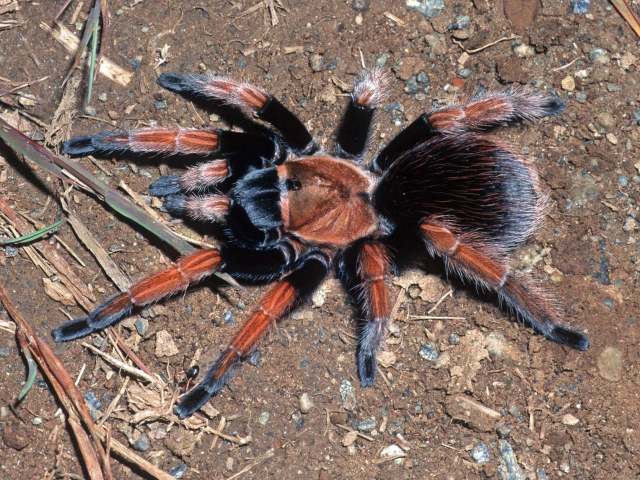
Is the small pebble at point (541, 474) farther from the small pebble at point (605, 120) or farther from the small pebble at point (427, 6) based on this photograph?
the small pebble at point (427, 6)

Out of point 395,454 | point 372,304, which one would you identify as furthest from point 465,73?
point 395,454

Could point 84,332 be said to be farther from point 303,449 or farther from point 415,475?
point 415,475

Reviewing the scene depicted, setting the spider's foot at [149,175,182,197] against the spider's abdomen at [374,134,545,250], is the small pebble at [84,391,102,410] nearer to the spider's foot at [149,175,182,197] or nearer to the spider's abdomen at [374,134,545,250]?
the spider's foot at [149,175,182,197]

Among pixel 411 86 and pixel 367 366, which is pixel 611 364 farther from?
pixel 411 86

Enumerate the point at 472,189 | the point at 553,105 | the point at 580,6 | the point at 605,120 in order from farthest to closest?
1. the point at 580,6
2. the point at 605,120
3. the point at 553,105
4. the point at 472,189

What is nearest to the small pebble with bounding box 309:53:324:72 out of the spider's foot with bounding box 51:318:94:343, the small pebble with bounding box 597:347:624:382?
the spider's foot with bounding box 51:318:94:343

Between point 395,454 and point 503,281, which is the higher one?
point 503,281

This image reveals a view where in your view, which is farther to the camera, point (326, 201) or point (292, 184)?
point (326, 201)
